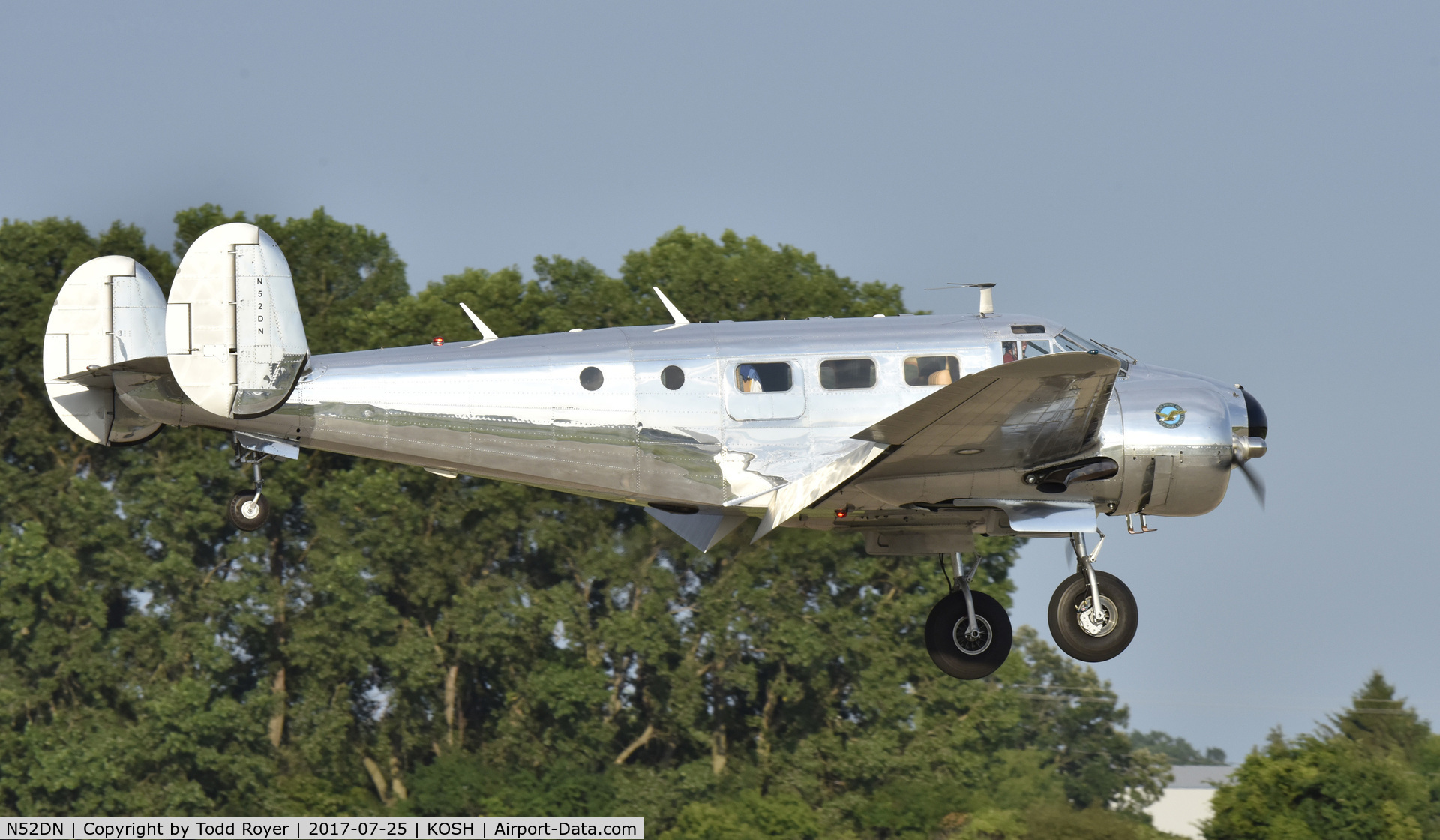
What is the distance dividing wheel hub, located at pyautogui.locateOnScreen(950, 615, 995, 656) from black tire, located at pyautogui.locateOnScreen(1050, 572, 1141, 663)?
0.80 metres

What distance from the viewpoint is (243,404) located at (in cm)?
1427

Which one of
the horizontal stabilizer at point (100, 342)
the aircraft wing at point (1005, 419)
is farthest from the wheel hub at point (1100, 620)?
the horizontal stabilizer at point (100, 342)

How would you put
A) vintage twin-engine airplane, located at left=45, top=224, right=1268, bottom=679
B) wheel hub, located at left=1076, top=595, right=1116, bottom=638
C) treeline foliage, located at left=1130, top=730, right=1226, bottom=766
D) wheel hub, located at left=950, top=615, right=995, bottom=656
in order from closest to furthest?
1. vintage twin-engine airplane, located at left=45, top=224, right=1268, bottom=679
2. wheel hub, located at left=1076, top=595, right=1116, bottom=638
3. wheel hub, located at left=950, top=615, right=995, bottom=656
4. treeline foliage, located at left=1130, top=730, right=1226, bottom=766

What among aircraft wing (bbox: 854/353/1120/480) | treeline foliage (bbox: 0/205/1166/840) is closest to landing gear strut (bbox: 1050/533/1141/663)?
aircraft wing (bbox: 854/353/1120/480)

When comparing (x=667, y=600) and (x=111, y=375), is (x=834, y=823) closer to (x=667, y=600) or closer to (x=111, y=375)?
(x=667, y=600)

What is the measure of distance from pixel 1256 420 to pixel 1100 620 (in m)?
2.40

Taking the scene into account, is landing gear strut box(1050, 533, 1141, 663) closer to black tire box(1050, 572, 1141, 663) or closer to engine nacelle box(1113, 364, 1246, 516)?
black tire box(1050, 572, 1141, 663)

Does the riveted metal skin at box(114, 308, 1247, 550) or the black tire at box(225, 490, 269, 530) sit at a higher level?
the riveted metal skin at box(114, 308, 1247, 550)

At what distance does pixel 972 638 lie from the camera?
15898 millimetres

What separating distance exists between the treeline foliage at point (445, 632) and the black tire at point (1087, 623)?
1992 centimetres

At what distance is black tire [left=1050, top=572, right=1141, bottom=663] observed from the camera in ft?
49.6

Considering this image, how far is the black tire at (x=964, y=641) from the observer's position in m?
15.9

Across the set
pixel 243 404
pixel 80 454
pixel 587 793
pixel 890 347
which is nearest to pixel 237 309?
pixel 243 404

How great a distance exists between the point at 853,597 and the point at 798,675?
2.71m
